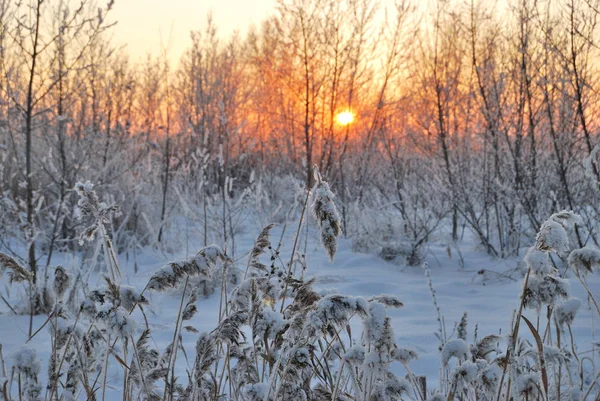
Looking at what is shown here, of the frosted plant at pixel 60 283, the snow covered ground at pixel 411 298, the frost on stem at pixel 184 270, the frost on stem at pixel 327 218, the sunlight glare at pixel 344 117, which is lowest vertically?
the snow covered ground at pixel 411 298

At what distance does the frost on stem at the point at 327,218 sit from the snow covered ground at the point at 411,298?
144 centimetres

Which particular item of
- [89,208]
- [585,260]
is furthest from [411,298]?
[89,208]

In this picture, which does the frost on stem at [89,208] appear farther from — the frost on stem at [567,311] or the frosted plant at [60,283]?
the frost on stem at [567,311]

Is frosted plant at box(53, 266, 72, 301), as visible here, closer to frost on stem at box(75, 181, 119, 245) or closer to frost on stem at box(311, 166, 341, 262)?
frost on stem at box(75, 181, 119, 245)

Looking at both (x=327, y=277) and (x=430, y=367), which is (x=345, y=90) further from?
(x=430, y=367)

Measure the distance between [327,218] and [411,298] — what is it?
359 centimetres

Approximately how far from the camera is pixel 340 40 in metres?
7.71

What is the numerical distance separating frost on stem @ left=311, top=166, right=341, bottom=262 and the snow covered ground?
144cm

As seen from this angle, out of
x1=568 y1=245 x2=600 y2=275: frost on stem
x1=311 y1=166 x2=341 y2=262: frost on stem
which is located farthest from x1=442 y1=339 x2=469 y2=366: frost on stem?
x1=311 y1=166 x2=341 y2=262: frost on stem

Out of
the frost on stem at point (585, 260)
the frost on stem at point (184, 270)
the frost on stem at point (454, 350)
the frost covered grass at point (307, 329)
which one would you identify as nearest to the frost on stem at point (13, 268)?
the frost covered grass at point (307, 329)

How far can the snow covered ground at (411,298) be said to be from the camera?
3.33 metres

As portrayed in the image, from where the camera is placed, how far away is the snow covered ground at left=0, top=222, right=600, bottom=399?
10.9 feet

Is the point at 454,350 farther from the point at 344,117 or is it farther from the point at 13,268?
the point at 344,117

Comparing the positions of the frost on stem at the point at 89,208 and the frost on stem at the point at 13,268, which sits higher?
the frost on stem at the point at 89,208
